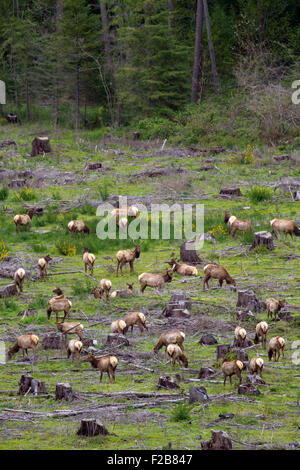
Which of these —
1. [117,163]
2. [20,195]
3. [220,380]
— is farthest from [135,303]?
[117,163]

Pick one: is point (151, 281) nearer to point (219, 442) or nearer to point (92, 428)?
point (92, 428)

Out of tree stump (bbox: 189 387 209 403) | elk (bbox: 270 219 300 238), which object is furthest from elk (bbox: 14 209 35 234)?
tree stump (bbox: 189 387 209 403)

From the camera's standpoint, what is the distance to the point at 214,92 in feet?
133

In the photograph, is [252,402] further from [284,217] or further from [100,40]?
[100,40]

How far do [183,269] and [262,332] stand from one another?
16.3 ft

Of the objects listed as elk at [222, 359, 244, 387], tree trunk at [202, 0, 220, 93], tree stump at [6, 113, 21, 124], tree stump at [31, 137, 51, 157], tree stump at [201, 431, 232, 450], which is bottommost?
elk at [222, 359, 244, 387]

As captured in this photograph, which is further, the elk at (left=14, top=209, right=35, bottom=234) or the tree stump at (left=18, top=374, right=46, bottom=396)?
the elk at (left=14, top=209, right=35, bottom=234)

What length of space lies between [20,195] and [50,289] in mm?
8811

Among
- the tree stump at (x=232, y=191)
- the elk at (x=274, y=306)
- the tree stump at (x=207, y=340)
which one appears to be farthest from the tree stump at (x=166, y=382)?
the tree stump at (x=232, y=191)

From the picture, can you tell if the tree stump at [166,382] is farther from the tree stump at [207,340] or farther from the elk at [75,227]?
the elk at [75,227]

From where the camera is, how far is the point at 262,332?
39.5 ft

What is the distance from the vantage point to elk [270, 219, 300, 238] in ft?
62.6

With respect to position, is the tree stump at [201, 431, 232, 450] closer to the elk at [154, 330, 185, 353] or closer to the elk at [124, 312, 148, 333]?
the elk at [154, 330, 185, 353]

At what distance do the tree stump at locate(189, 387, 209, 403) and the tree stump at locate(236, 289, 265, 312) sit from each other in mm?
4305
